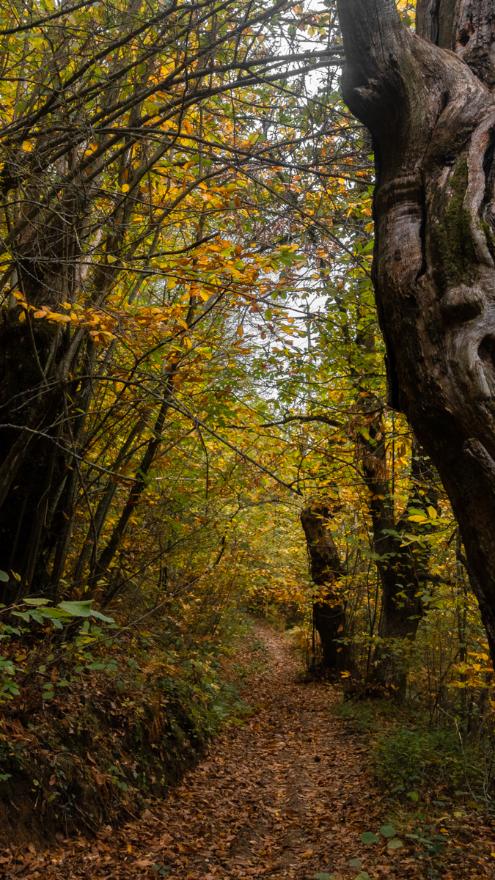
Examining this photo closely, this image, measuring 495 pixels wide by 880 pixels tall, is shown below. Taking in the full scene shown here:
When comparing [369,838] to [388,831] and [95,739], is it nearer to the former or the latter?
[388,831]

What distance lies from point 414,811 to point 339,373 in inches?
235

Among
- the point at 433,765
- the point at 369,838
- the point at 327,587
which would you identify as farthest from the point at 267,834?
the point at 327,587

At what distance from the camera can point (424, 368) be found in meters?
1.88

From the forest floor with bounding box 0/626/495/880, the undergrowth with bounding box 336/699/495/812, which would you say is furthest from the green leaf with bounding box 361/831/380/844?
the undergrowth with bounding box 336/699/495/812

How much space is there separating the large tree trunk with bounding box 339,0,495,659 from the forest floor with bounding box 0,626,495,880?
3.89m

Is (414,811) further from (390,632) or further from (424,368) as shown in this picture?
(424,368)

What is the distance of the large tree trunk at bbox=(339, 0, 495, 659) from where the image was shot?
176cm

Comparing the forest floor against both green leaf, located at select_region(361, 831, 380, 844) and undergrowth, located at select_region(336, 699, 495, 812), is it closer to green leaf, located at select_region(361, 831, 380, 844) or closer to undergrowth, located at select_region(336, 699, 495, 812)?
green leaf, located at select_region(361, 831, 380, 844)

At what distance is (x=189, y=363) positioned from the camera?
20.0 ft

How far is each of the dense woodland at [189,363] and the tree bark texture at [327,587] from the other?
4.08 ft

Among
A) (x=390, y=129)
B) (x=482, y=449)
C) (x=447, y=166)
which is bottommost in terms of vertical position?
(x=482, y=449)

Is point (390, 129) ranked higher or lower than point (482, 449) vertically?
higher

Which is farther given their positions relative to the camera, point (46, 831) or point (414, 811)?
point (414, 811)

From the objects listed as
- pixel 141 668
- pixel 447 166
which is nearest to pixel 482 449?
pixel 447 166
